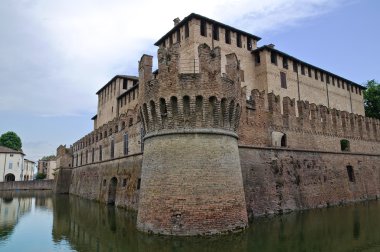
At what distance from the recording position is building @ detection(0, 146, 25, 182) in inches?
2589

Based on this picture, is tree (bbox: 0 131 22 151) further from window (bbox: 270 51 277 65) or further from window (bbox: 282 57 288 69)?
window (bbox: 282 57 288 69)

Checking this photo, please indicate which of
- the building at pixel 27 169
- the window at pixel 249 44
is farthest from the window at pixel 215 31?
the building at pixel 27 169

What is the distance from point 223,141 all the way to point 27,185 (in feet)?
178

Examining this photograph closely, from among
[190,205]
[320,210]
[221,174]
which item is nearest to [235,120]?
[221,174]

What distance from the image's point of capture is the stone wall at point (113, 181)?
22.4m

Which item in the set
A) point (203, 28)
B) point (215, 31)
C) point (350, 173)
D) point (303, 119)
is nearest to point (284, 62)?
point (215, 31)

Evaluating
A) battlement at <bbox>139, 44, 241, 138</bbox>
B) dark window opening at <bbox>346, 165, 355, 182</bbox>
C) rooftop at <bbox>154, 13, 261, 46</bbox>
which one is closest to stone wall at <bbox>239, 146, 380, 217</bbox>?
dark window opening at <bbox>346, 165, 355, 182</bbox>

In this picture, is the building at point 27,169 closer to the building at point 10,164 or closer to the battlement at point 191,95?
the building at point 10,164

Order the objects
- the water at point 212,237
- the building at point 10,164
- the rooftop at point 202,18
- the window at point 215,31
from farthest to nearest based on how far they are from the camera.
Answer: the building at point 10,164
the window at point 215,31
the rooftop at point 202,18
the water at point 212,237

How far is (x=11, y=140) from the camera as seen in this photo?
75750 millimetres

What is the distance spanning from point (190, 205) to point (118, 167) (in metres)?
14.9

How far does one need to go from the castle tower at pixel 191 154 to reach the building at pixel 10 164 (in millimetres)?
63045

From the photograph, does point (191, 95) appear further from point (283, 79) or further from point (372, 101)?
point (372, 101)

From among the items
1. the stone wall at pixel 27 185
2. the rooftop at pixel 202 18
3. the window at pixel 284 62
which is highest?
the rooftop at pixel 202 18
